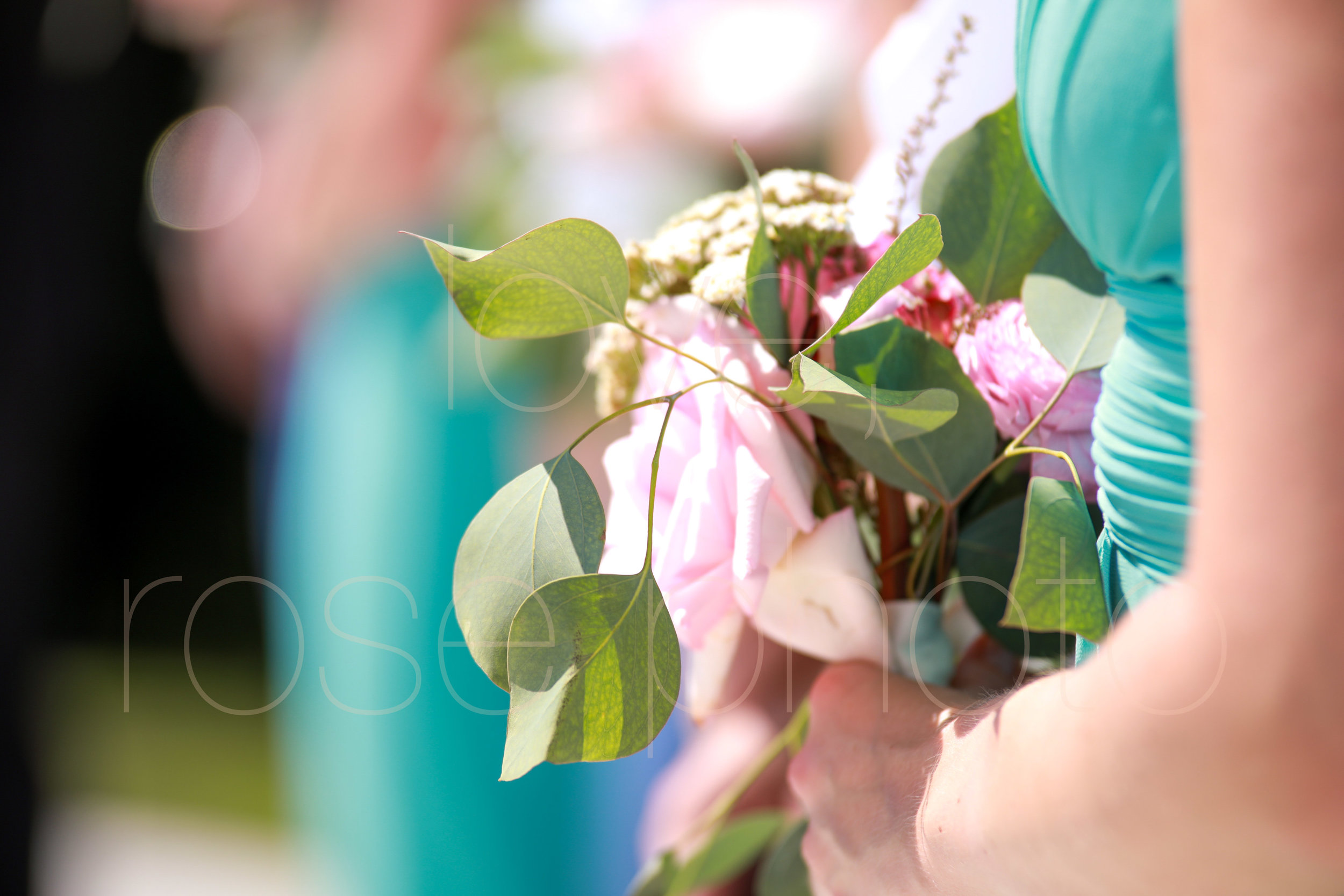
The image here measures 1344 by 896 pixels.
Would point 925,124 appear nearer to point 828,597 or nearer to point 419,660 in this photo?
point 828,597

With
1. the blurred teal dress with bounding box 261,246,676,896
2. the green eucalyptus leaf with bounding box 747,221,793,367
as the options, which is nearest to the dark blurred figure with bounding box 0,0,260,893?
the blurred teal dress with bounding box 261,246,676,896

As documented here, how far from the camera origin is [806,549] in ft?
1.01

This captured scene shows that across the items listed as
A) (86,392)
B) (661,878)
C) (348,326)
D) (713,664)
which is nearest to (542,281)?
(713,664)

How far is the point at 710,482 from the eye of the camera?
0.93 ft

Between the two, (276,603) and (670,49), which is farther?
(276,603)

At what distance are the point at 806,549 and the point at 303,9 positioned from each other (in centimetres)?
176

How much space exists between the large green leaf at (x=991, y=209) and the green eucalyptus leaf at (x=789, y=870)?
1.02 ft

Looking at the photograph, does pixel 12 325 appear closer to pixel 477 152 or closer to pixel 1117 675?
pixel 477 152

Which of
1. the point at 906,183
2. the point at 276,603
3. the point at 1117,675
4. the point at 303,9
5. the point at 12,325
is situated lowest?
the point at 276,603

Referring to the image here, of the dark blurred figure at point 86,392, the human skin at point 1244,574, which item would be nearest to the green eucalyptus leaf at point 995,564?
the human skin at point 1244,574

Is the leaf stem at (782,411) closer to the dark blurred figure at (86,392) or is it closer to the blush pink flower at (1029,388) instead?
the blush pink flower at (1029,388)

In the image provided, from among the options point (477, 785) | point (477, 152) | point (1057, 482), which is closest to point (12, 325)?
point (477, 152)

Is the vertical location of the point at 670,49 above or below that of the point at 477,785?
above

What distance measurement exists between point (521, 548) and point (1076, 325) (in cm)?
19
